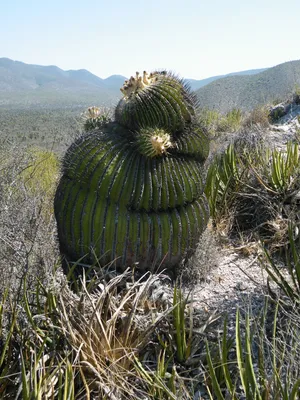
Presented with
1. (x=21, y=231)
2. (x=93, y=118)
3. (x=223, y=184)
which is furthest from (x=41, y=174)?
(x=21, y=231)

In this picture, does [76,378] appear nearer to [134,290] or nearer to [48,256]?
[134,290]

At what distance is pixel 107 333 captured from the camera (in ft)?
9.49

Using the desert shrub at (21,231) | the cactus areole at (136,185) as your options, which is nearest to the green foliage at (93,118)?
the desert shrub at (21,231)

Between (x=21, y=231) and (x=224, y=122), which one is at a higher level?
(x=224, y=122)

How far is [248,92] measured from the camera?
31078 millimetres

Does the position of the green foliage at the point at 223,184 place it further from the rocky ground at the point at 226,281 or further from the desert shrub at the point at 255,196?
the rocky ground at the point at 226,281

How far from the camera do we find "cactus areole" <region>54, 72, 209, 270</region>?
358 cm

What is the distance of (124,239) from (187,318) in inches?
33.1

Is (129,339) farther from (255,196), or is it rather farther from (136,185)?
(255,196)

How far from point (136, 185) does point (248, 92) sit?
29.3 metres

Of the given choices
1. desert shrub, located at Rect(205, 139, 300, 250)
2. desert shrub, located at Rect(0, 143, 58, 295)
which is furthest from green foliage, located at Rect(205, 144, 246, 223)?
desert shrub, located at Rect(0, 143, 58, 295)

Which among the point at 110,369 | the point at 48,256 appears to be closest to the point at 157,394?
the point at 110,369

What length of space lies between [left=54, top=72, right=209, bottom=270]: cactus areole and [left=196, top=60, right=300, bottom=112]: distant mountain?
0.92 meters

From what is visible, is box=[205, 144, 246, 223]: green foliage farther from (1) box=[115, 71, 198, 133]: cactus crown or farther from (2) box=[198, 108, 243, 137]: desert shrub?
(2) box=[198, 108, 243, 137]: desert shrub
